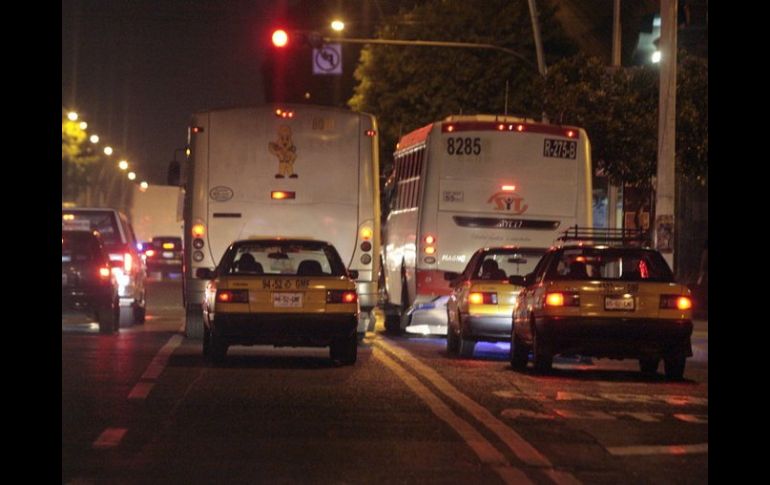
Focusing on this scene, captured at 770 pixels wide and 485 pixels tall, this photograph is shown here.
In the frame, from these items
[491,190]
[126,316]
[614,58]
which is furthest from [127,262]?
[614,58]

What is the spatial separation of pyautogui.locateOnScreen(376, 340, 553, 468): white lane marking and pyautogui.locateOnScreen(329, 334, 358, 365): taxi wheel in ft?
2.60

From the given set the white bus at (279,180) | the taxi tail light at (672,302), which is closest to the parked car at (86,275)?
the white bus at (279,180)

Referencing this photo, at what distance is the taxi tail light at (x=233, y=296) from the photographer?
19.5 m

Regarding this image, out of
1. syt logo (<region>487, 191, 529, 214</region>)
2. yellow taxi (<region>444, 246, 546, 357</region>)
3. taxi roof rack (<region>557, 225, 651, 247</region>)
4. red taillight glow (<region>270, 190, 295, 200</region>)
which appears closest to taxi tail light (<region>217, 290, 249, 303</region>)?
yellow taxi (<region>444, 246, 546, 357</region>)

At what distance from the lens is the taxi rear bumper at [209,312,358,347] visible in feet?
63.6

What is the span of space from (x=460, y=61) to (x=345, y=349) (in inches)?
1233

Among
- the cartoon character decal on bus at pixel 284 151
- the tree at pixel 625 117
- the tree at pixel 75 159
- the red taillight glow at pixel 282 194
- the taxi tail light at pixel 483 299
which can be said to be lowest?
the taxi tail light at pixel 483 299

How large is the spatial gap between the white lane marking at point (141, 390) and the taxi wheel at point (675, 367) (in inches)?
243

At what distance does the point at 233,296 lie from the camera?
1950 centimetres

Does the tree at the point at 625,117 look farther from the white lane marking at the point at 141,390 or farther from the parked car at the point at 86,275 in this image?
the white lane marking at the point at 141,390

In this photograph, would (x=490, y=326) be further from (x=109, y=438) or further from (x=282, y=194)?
(x=109, y=438)

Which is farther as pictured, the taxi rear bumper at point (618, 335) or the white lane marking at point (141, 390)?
the taxi rear bumper at point (618, 335)
